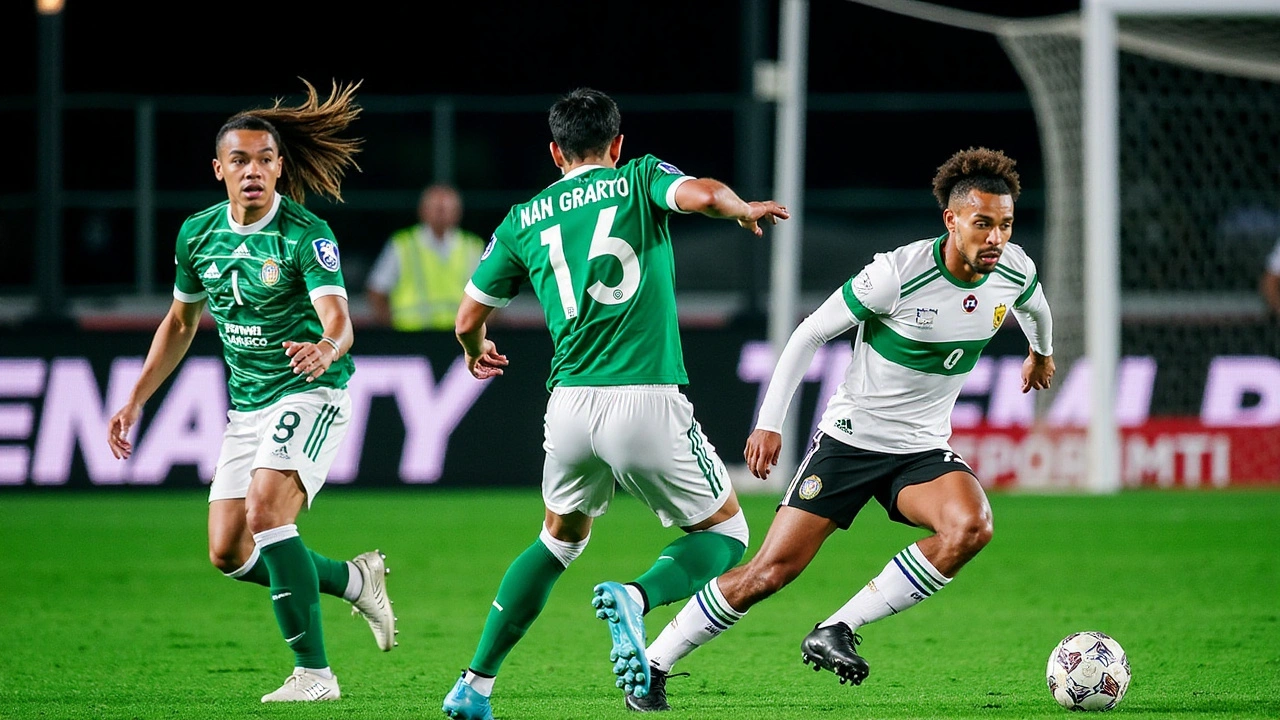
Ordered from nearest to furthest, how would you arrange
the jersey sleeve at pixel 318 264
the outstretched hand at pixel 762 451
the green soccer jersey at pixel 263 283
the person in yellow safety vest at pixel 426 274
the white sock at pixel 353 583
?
the outstretched hand at pixel 762 451
the jersey sleeve at pixel 318 264
the green soccer jersey at pixel 263 283
the white sock at pixel 353 583
the person in yellow safety vest at pixel 426 274

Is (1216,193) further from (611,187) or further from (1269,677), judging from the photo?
(611,187)

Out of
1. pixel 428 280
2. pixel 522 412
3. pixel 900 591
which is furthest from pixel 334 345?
pixel 428 280

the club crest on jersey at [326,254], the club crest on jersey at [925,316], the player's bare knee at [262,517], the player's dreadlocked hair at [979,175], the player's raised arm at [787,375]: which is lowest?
the player's bare knee at [262,517]

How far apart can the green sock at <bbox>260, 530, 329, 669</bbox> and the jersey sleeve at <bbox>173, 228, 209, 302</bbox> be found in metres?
1.04

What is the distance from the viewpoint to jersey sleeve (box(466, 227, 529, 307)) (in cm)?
541

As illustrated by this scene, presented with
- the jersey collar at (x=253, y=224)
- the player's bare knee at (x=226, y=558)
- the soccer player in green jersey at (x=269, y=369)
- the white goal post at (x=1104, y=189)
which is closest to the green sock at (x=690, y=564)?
the soccer player in green jersey at (x=269, y=369)

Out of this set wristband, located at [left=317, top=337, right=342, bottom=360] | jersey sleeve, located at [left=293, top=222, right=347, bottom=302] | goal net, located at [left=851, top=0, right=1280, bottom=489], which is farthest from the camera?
goal net, located at [left=851, top=0, right=1280, bottom=489]

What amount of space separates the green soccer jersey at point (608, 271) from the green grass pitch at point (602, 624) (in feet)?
3.70

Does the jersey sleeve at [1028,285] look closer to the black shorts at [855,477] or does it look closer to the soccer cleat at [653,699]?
the black shorts at [855,477]

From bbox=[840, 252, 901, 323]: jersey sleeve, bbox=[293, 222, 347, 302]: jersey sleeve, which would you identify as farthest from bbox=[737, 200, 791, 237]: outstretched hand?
bbox=[293, 222, 347, 302]: jersey sleeve

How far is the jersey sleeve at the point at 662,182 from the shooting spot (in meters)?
5.11

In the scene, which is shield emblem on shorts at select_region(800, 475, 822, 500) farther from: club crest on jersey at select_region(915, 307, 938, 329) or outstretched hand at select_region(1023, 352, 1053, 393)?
outstretched hand at select_region(1023, 352, 1053, 393)

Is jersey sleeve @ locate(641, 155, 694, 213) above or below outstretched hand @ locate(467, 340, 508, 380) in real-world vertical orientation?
above

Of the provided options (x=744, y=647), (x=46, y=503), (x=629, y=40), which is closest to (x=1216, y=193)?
(x=744, y=647)
